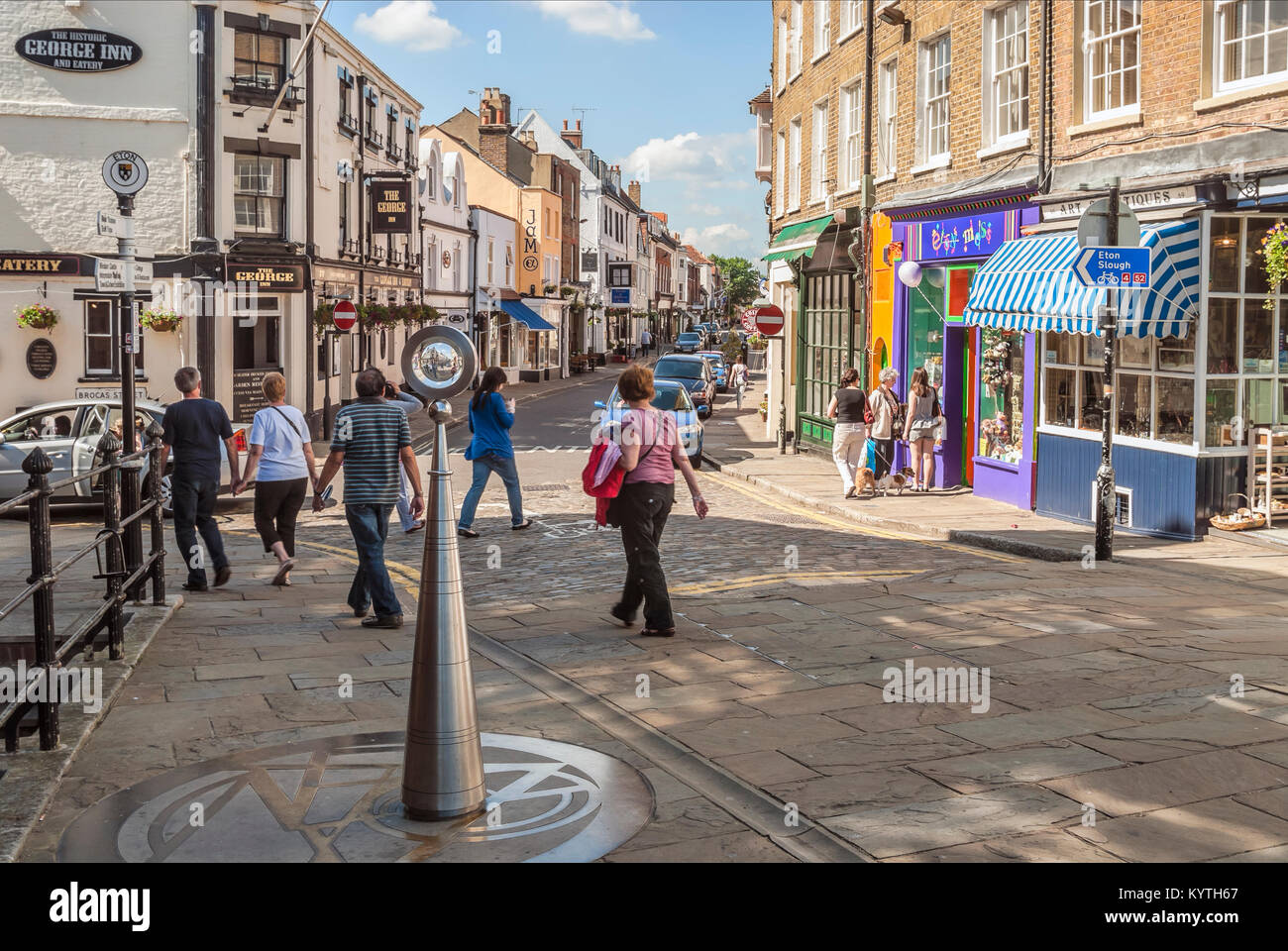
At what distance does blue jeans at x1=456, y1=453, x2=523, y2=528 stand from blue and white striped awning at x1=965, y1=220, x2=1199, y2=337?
607cm

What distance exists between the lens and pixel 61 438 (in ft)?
52.2

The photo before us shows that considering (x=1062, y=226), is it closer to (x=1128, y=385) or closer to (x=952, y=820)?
(x=1128, y=385)

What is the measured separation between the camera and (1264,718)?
21.3 ft

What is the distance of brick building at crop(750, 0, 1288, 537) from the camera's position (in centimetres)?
1275

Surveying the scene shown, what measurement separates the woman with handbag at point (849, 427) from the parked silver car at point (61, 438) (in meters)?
7.85

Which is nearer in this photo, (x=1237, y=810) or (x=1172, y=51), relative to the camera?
(x=1237, y=810)

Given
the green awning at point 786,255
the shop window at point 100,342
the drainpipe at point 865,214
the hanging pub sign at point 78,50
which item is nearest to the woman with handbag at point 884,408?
the drainpipe at point 865,214

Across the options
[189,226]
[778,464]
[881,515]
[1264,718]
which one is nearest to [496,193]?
[189,226]

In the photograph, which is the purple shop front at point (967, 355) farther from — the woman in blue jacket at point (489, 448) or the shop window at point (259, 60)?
the shop window at point (259, 60)

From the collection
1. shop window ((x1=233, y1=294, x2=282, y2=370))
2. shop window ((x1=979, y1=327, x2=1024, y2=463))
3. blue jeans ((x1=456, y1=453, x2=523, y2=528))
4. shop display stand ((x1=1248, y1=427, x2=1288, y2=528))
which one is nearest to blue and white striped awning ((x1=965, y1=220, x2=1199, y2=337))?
shop window ((x1=979, y1=327, x2=1024, y2=463))

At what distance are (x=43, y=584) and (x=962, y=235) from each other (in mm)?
14290

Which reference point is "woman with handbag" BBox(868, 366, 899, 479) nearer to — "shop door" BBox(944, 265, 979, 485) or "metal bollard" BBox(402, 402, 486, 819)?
"shop door" BBox(944, 265, 979, 485)
